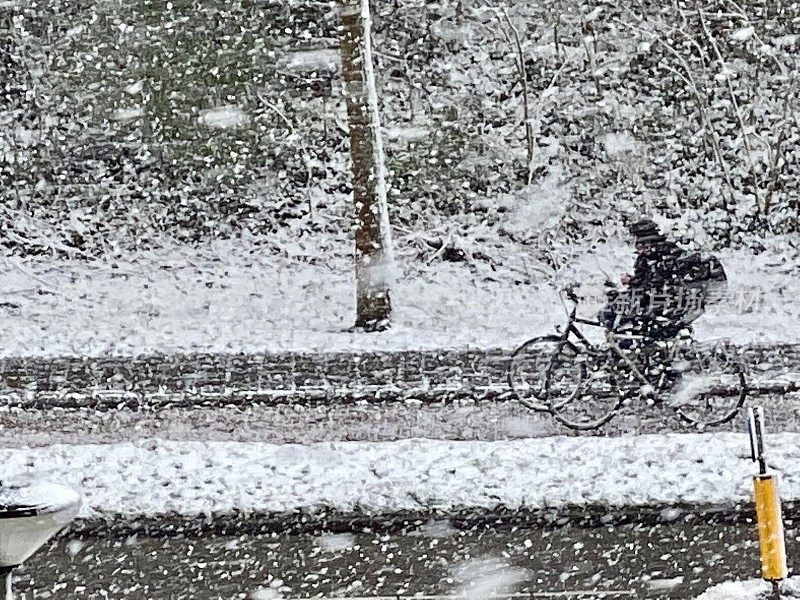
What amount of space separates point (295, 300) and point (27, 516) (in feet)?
63.2

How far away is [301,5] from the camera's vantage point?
26625 mm

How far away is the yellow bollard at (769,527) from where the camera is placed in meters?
5.78

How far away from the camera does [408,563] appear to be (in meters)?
6.99

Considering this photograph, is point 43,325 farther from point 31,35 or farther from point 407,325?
point 31,35

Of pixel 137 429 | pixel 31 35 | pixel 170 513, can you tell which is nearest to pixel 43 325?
pixel 31 35

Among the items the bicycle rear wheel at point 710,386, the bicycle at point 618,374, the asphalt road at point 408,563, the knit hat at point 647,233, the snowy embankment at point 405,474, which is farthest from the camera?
the knit hat at point 647,233

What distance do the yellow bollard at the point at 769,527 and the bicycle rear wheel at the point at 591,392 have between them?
542 centimetres

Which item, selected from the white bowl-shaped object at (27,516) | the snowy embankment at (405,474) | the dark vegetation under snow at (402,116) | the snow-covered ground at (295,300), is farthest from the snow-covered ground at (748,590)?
the dark vegetation under snow at (402,116)

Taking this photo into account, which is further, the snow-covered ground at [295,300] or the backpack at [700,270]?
the snow-covered ground at [295,300]

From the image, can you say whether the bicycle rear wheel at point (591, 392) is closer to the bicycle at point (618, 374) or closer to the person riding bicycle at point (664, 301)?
the bicycle at point (618, 374)

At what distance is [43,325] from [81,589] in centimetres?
1563

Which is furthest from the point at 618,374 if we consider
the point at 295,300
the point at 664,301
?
the point at 295,300

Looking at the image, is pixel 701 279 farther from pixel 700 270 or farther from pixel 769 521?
pixel 769 521

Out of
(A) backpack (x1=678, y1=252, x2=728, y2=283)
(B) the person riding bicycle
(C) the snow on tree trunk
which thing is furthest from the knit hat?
(C) the snow on tree trunk
